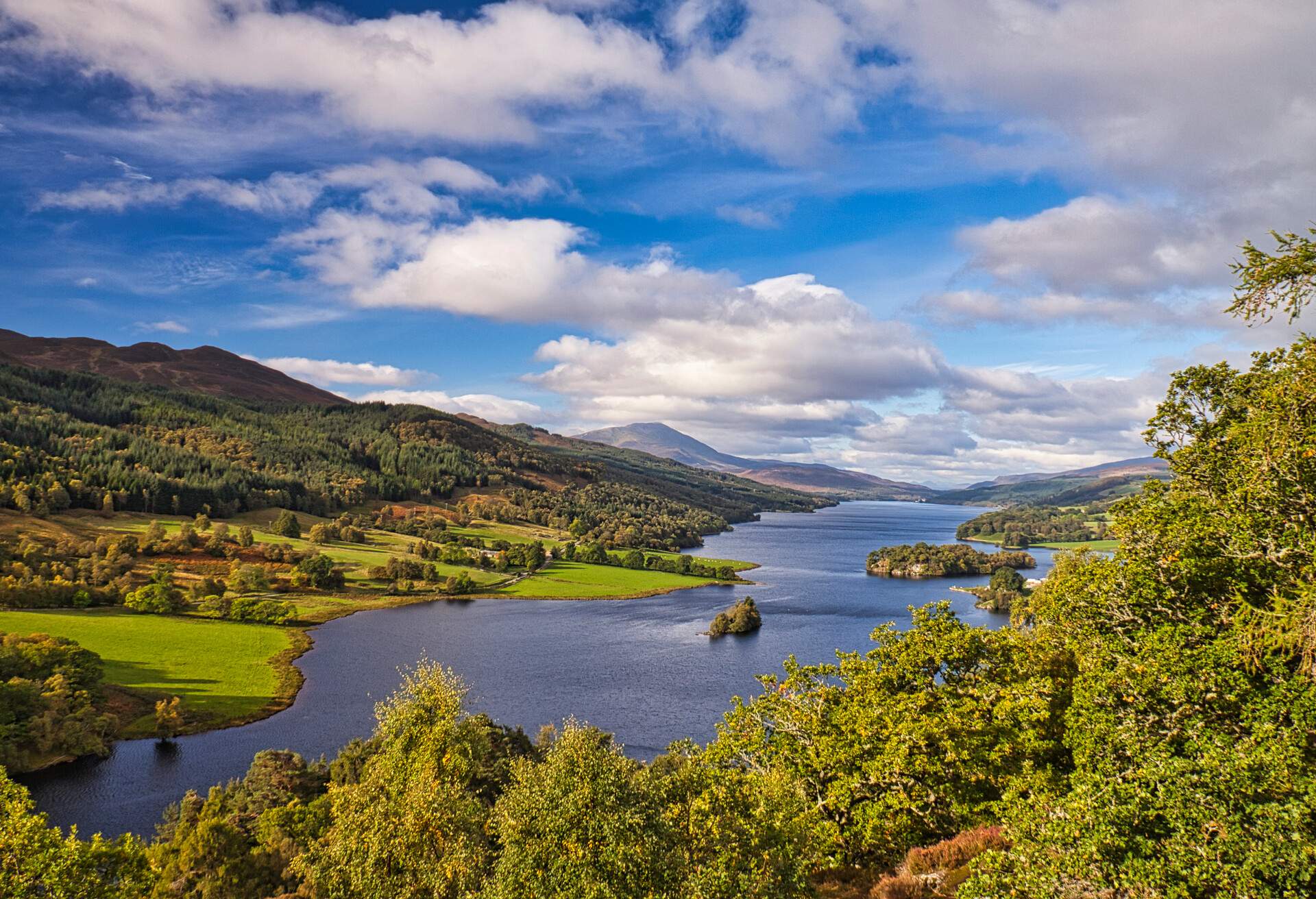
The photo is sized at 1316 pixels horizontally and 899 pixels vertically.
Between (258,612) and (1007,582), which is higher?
(1007,582)

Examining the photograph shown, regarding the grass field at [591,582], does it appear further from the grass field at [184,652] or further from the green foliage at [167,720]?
the green foliage at [167,720]

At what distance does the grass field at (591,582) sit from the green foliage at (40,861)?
435ft

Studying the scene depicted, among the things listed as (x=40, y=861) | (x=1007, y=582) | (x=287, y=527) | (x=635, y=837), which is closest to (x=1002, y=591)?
(x=1007, y=582)

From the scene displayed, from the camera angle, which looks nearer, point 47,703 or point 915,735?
point 915,735

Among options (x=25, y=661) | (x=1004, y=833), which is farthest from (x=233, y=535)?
(x=1004, y=833)

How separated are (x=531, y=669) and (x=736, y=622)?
40548 millimetres

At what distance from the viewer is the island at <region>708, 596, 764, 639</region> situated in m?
121

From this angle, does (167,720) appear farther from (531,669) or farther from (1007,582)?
(1007,582)

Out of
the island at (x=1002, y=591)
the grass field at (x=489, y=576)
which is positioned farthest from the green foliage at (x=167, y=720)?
the island at (x=1002, y=591)

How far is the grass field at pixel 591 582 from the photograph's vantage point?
529ft

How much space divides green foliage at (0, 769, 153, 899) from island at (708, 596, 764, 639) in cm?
10043

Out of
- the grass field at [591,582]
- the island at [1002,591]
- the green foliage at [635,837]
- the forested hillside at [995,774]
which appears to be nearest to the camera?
the forested hillside at [995,774]

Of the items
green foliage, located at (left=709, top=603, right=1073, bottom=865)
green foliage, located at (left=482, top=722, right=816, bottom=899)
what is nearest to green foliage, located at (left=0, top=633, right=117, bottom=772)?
green foliage, located at (left=482, top=722, right=816, bottom=899)

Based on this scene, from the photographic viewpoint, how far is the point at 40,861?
22453 mm
